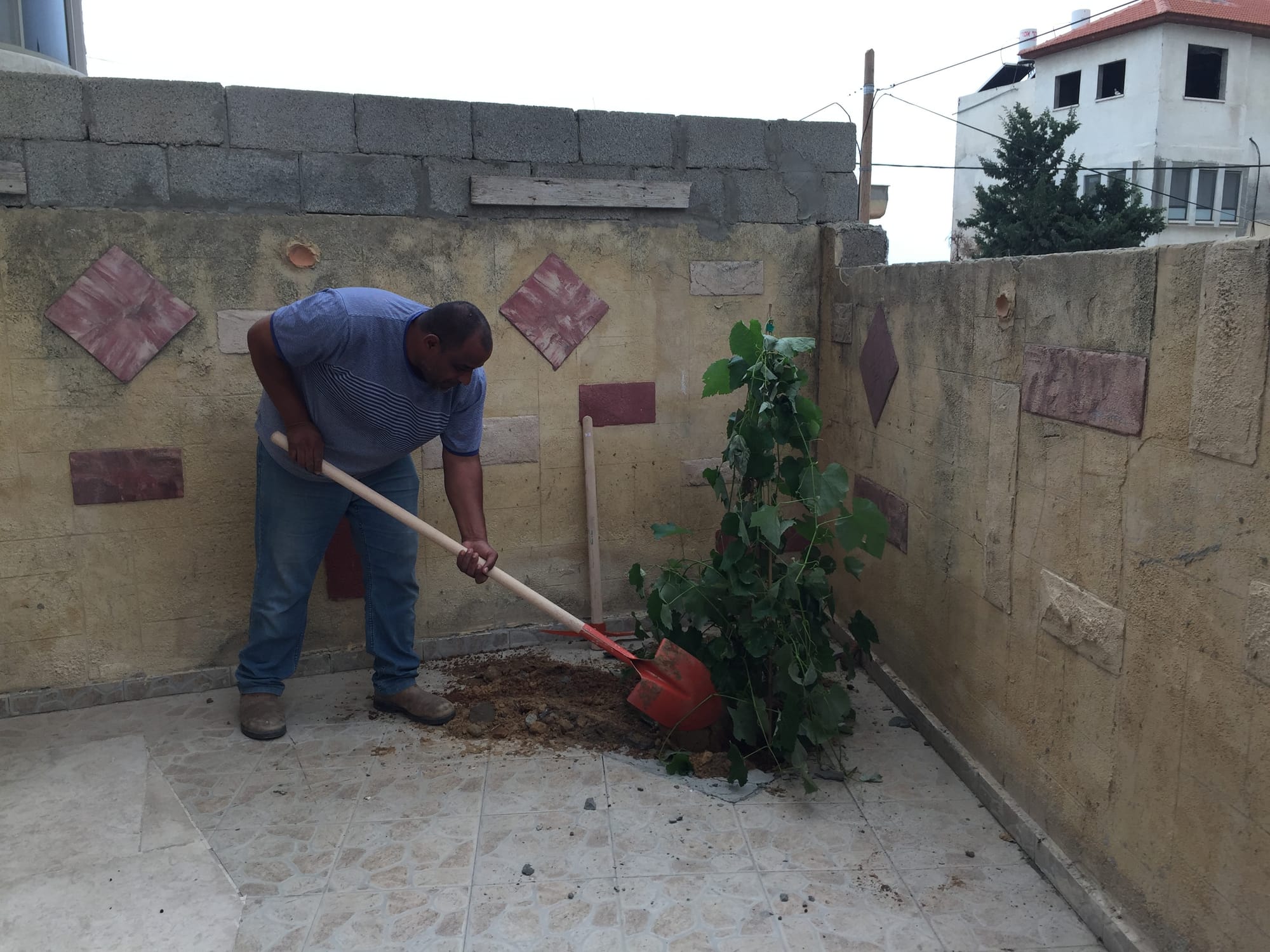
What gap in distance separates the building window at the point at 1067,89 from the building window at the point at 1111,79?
0.66m

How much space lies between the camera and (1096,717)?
245cm

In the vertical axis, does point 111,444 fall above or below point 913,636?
above

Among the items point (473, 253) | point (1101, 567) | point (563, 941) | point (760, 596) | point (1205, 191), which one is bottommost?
point (563, 941)

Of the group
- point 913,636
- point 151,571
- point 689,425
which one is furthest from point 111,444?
point 913,636

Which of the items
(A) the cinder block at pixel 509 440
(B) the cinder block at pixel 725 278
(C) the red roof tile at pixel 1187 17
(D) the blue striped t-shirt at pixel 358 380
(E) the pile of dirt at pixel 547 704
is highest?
(C) the red roof tile at pixel 1187 17

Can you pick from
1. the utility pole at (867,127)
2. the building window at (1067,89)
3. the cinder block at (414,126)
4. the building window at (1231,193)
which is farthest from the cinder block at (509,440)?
the building window at (1067,89)

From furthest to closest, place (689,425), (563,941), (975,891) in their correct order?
(689,425), (975,891), (563,941)

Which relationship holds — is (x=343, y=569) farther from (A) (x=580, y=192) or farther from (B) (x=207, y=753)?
(A) (x=580, y=192)

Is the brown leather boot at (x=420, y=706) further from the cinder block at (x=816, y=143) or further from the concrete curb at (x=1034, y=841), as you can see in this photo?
the cinder block at (x=816, y=143)

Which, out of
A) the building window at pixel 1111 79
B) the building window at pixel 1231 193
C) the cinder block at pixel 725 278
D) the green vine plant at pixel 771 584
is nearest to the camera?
the green vine plant at pixel 771 584

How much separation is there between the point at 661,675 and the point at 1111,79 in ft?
78.1

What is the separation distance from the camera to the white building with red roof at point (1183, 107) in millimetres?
20688

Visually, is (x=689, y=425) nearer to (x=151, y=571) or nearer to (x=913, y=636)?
(x=913, y=636)

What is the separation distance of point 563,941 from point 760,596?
1.28 metres
